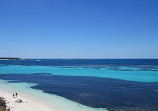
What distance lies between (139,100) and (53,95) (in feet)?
44.1

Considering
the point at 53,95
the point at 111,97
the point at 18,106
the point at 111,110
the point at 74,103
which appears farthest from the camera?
the point at 53,95

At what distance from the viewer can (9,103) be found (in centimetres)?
2548

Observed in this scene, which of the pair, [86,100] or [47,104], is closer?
[47,104]

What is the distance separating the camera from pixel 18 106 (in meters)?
24.2

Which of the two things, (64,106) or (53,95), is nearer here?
(64,106)

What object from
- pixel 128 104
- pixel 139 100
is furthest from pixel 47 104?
pixel 139 100

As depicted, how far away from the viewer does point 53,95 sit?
3117cm

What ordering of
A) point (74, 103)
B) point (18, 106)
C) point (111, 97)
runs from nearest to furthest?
1. point (18, 106)
2. point (74, 103)
3. point (111, 97)

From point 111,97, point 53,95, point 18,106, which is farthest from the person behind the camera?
point 53,95

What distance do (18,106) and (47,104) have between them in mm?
3741

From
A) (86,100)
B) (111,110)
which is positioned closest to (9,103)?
(86,100)

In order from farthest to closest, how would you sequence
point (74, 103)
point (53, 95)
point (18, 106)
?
point (53, 95) < point (74, 103) < point (18, 106)

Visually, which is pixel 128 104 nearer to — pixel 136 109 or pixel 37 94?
pixel 136 109

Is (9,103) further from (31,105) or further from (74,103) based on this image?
(74,103)
